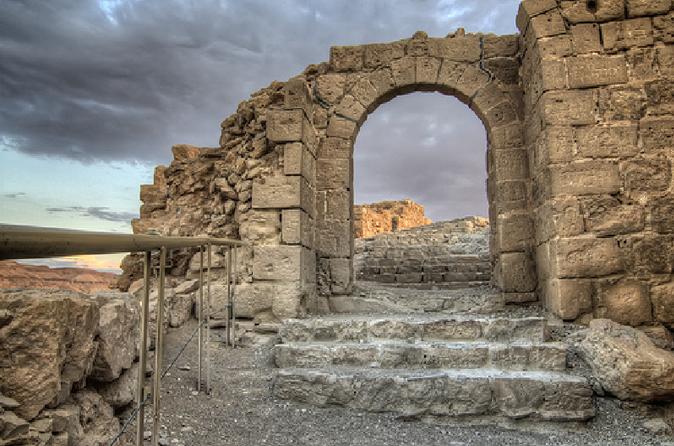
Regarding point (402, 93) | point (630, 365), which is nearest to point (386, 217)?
point (402, 93)

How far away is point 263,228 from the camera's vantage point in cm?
454

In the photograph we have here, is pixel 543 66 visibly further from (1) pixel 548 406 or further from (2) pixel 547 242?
(1) pixel 548 406

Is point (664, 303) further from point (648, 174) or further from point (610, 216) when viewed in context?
point (648, 174)

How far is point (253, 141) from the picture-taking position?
482 cm

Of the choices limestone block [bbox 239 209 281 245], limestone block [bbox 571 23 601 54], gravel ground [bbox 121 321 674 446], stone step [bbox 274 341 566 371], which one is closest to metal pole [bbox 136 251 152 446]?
gravel ground [bbox 121 321 674 446]

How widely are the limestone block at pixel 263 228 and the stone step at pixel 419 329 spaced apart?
1.00 meters

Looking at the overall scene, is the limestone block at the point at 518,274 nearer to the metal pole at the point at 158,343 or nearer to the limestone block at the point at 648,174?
the limestone block at the point at 648,174

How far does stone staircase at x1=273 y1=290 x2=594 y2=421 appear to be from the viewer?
2.84 metres

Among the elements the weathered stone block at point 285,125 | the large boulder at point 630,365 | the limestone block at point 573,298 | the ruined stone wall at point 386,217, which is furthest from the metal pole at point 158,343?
the ruined stone wall at point 386,217

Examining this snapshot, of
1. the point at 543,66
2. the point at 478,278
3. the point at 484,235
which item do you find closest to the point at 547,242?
the point at 543,66

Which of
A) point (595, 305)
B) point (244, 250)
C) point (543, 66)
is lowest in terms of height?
point (595, 305)

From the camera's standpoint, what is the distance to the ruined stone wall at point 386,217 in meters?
15.6

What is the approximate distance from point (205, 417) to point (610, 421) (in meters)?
2.62

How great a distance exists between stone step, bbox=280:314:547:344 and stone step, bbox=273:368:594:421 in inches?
20.9
